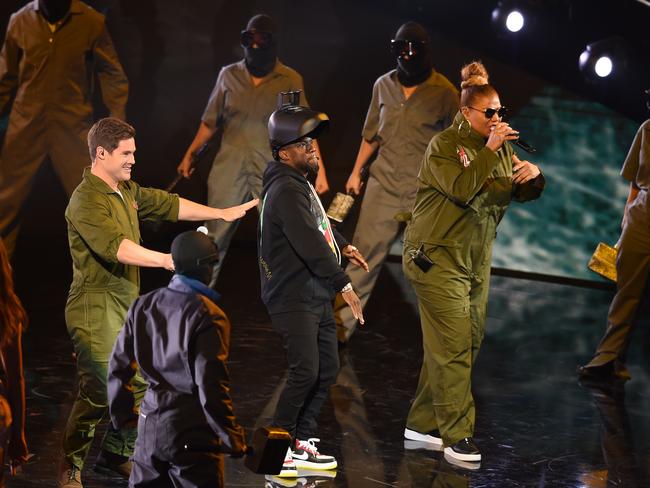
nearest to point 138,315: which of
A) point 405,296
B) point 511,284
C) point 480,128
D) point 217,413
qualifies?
point 217,413

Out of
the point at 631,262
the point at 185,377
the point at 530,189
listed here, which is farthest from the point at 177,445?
the point at 631,262

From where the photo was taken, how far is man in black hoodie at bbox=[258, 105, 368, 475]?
4812 mm

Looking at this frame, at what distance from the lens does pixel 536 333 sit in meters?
8.44

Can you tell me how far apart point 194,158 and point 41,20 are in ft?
4.54

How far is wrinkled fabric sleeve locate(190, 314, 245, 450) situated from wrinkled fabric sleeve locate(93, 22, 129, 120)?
488cm

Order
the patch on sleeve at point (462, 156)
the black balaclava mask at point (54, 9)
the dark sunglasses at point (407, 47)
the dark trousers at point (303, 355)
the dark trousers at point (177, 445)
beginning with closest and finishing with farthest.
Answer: the dark trousers at point (177, 445), the dark trousers at point (303, 355), the patch on sleeve at point (462, 156), the dark sunglasses at point (407, 47), the black balaclava mask at point (54, 9)

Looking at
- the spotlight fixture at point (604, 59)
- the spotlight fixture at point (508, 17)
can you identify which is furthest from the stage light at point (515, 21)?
the spotlight fixture at point (604, 59)

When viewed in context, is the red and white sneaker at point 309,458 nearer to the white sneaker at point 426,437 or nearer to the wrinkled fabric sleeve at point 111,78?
the white sneaker at point 426,437

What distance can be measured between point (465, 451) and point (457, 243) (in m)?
0.95

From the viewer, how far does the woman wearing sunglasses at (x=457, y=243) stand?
527 centimetres

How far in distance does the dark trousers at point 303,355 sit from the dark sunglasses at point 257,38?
132 inches

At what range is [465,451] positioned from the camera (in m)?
5.35

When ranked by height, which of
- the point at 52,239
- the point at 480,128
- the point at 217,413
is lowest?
the point at 52,239

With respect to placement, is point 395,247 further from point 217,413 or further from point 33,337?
point 217,413
